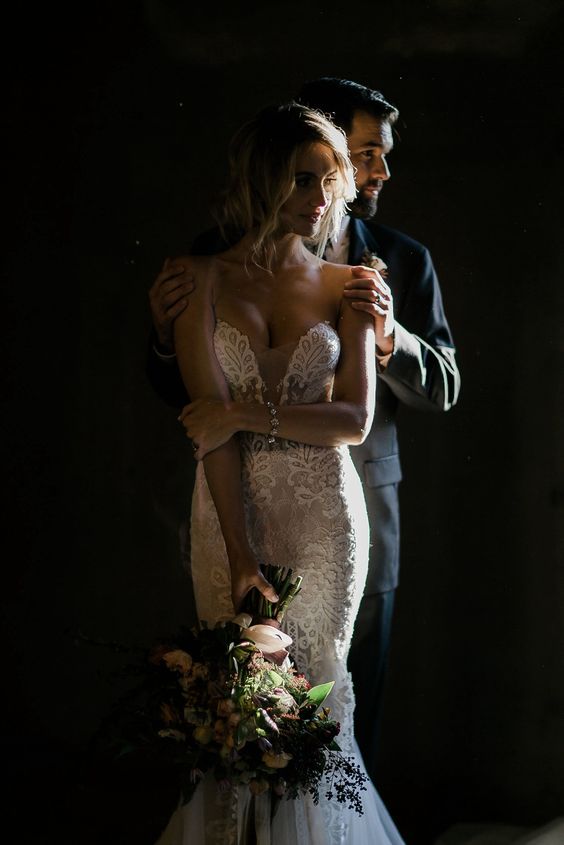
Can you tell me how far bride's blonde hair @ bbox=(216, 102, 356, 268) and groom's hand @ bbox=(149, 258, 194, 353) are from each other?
19 cm

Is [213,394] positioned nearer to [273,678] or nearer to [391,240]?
[273,678]

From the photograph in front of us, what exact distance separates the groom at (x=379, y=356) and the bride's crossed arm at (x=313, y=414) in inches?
13.2

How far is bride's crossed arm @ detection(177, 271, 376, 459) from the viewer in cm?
309

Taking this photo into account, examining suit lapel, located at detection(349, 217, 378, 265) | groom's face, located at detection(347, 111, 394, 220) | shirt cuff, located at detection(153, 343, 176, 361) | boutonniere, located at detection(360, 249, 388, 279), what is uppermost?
groom's face, located at detection(347, 111, 394, 220)

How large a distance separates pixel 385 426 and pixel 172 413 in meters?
1.22

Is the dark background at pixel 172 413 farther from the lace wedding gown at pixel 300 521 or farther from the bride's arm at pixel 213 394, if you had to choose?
the bride's arm at pixel 213 394

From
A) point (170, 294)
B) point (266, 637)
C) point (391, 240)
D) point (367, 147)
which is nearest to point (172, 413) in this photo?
point (391, 240)

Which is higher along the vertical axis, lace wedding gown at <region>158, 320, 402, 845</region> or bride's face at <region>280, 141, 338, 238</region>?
bride's face at <region>280, 141, 338, 238</region>

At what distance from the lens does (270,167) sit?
10.2 ft

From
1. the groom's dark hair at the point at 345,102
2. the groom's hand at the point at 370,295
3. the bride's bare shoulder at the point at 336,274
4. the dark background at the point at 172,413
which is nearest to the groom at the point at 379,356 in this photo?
the groom's dark hair at the point at 345,102

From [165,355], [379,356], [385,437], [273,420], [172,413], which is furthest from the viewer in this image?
[172,413]

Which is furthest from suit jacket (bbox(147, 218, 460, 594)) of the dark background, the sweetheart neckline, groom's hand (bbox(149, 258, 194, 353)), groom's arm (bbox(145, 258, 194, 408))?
the dark background

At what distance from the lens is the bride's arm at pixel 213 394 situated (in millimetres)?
3088

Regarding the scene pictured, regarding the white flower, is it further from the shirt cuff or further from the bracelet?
the shirt cuff
